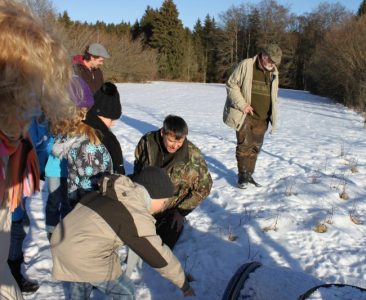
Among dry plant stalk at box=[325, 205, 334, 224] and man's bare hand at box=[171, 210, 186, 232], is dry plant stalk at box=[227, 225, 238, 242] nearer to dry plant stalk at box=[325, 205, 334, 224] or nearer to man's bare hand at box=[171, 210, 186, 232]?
man's bare hand at box=[171, 210, 186, 232]

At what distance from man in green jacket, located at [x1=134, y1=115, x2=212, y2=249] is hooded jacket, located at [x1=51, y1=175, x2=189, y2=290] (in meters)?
1.23

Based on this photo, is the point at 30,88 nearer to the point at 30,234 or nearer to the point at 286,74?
the point at 30,234

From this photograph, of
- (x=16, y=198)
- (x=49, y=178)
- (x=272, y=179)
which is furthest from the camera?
(x=272, y=179)

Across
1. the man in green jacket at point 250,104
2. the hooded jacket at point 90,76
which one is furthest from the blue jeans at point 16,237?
the man in green jacket at point 250,104

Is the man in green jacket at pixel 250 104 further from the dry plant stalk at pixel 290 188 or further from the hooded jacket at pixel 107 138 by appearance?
the hooded jacket at pixel 107 138

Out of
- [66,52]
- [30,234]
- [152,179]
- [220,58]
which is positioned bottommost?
[30,234]

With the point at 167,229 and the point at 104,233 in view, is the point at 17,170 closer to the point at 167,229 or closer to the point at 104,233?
the point at 104,233

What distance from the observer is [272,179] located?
5.83 meters

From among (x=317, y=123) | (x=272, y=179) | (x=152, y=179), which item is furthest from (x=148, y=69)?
(x=152, y=179)

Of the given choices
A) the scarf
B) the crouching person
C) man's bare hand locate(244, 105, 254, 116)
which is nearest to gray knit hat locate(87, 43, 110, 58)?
man's bare hand locate(244, 105, 254, 116)

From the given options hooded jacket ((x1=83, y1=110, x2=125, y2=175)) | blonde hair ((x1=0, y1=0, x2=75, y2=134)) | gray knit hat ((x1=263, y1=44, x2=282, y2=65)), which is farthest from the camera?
gray knit hat ((x1=263, y1=44, x2=282, y2=65))

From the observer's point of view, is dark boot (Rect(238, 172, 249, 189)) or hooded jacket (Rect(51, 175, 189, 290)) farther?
dark boot (Rect(238, 172, 249, 189))

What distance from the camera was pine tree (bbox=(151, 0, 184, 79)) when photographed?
50438 mm

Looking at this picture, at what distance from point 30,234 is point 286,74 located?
151ft
